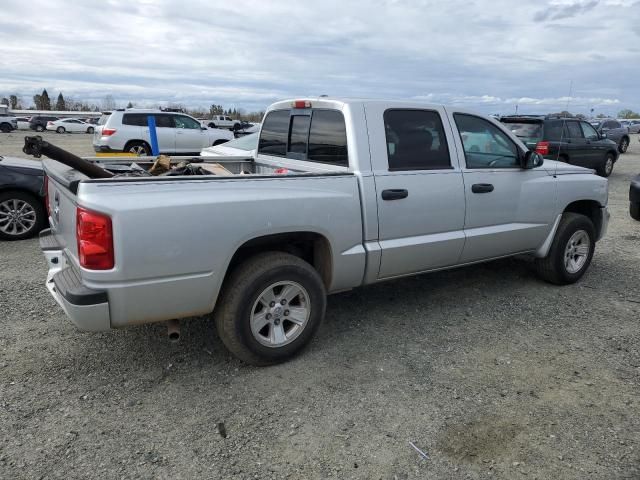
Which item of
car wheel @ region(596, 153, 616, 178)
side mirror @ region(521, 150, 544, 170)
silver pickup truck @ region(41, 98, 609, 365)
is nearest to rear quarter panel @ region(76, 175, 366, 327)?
silver pickup truck @ region(41, 98, 609, 365)

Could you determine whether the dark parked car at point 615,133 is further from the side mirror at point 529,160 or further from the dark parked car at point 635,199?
the side mirror at point 529,160

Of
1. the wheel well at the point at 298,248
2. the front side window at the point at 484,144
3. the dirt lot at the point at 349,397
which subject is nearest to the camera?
the dirt lot at the point at 349,397

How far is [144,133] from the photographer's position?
14633 mm

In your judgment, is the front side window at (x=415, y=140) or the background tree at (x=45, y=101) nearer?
the front side window at (x=415, y=140)

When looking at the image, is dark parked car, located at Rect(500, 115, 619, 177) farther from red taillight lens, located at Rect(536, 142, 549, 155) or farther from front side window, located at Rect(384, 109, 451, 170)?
front side window, located at Rect(384, 109, 451, 170)

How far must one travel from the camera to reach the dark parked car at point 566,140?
11312 mm

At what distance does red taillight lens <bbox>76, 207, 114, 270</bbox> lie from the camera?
284 cm

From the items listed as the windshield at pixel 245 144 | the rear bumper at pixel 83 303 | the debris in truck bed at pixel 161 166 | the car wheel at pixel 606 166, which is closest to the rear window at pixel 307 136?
the debris in truck bed at pixel 161 166

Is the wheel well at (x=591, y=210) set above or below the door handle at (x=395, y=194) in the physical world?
below

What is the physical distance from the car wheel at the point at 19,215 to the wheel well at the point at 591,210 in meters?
6.67

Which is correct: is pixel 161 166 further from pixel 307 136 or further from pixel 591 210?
pixel 591 210

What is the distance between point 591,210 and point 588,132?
363 inches

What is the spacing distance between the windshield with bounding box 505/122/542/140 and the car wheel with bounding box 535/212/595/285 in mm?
6511

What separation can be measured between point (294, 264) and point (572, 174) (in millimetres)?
3464
